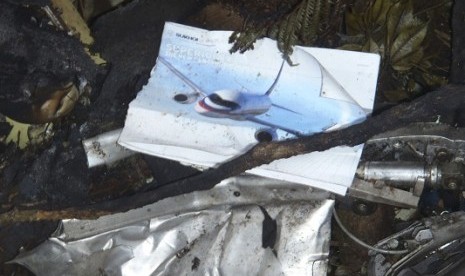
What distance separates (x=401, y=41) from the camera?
1250 millimetres

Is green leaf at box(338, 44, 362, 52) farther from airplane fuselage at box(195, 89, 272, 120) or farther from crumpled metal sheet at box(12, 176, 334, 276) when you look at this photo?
crumpled metal sheet at box(12, 176, 334, 276)

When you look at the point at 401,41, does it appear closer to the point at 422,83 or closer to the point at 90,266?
the point at 422,83

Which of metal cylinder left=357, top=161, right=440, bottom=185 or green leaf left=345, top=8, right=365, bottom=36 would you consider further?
green leaf left=345, top=8, right=365, bottom=36

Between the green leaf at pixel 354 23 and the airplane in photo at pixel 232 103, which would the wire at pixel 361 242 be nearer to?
the airplane in photo at pixel 232 103

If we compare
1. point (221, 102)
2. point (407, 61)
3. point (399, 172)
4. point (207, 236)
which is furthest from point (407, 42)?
point (207, 236)

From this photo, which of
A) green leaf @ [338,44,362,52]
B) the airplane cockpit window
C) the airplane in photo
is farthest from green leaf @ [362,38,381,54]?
the airplane cockpit window

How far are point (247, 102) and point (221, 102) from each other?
5 centimetres

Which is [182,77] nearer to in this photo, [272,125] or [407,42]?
[272,125]

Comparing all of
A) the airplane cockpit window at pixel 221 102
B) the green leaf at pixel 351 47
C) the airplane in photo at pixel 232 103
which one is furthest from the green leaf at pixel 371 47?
the airplane cockpit window at pixel 221 102

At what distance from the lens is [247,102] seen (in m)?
1.20

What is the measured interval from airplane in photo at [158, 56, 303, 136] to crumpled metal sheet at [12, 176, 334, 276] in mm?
125

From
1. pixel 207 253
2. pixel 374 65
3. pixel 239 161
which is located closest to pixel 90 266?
pixel 207 253

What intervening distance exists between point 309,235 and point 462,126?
347 mm

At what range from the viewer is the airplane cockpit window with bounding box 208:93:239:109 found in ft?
3.94
